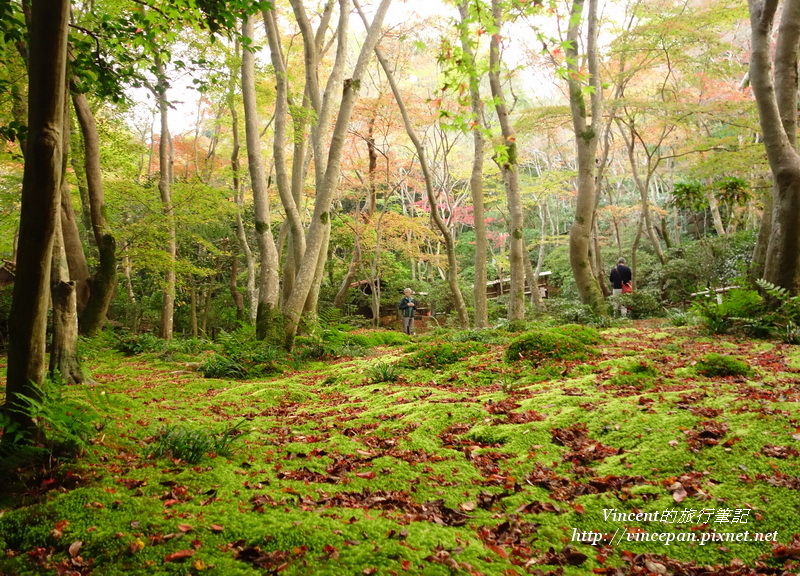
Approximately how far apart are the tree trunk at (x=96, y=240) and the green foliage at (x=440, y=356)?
479 centimetres

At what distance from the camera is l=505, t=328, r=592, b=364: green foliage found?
522 cm

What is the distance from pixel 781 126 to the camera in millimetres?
6320

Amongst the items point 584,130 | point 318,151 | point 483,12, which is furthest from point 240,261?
point 483,12

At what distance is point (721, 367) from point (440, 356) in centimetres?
309

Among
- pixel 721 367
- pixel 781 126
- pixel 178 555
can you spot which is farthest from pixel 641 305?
pixel 178 555

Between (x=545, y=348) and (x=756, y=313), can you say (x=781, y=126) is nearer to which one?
(x=756, y=313)

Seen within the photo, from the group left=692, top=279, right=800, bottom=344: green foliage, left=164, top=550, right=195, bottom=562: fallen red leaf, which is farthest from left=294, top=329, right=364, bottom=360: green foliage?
left=164, top=550, right=195, bottom=562: fallen red leaf

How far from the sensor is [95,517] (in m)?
1.76

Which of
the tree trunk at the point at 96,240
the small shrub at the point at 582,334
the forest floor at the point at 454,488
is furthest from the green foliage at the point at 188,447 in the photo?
the tree trunk at the point at 96,240

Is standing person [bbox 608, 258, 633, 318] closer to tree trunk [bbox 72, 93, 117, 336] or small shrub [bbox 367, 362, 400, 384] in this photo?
small shrub [bbox 367, 362, 400, 384]

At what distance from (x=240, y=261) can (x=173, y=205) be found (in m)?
7.78

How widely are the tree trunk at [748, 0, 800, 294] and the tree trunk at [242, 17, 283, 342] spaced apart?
770cm

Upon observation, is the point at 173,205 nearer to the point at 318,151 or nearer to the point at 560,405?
the point at 318,151

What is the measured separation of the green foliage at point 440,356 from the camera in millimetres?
5906
